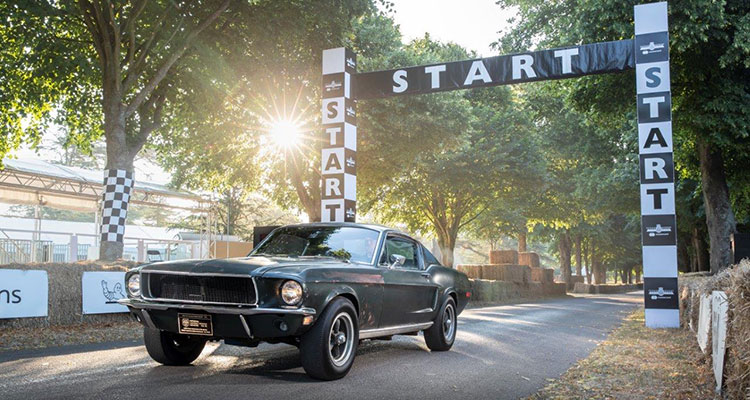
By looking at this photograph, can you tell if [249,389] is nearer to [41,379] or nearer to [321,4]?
[41,379]

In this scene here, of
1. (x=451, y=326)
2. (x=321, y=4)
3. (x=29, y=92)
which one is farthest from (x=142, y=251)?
(x=451, y=326)

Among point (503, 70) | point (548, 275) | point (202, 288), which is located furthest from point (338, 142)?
point (548, 275)

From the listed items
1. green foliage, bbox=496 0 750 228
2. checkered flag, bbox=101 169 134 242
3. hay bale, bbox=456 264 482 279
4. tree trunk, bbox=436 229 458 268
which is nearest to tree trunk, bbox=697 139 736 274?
green foliage, bbox=496 0 750 228

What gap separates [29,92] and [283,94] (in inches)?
295

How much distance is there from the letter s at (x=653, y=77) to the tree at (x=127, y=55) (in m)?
8.04

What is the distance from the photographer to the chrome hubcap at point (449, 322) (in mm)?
8477

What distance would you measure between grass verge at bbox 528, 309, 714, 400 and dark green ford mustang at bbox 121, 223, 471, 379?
6.02 feet

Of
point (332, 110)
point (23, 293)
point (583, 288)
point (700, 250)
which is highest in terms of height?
point (332, 110)

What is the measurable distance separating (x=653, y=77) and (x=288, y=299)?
9836 mm

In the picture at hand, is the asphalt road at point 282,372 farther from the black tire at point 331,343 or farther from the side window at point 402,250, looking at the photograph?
the side window at point 402,250

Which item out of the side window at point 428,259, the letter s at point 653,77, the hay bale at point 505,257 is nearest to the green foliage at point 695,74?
the letter s at point 653,77

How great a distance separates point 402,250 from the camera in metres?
7.93

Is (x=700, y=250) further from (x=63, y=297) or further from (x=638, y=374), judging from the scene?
(x=63, y=297)

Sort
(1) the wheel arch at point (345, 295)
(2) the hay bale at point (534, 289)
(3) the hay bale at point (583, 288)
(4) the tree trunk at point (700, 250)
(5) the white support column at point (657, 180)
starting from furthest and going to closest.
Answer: (3) the hay bale at point (583, 288)
(4) the tree trunk at point (700, 250)
(2) the hay bale at point (534, 289)
(5) the white support column at point (657, 180)
(1) the wheel arch at point (345, 295)
